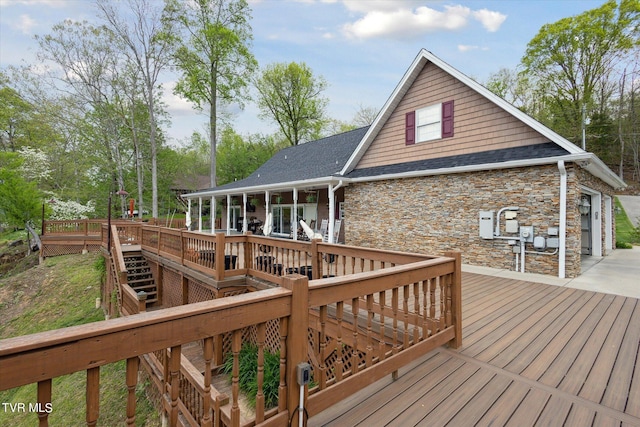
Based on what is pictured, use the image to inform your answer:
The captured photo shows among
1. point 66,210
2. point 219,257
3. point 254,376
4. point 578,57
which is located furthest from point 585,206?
point 66,210

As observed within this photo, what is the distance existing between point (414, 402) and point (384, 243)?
7398mm

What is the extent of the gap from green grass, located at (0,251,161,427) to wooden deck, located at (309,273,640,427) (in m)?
4.22

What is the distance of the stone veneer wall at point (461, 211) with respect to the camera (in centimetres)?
632

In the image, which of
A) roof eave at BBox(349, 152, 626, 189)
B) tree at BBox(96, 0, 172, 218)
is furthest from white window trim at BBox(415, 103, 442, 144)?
tree at BBox(96, 0, 172, 218)

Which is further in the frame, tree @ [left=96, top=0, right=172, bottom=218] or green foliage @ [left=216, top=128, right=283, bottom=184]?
green foliage @ [left=216, top=128, right=283, bottom=184]

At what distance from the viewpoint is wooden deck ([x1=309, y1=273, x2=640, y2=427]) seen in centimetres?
203

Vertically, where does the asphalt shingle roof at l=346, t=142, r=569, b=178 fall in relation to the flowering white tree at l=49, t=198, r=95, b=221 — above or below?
above

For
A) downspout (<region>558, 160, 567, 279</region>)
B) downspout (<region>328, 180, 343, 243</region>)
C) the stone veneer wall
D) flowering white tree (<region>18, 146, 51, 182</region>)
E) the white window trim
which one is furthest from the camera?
flowering white tree (<region>18, 146, 51, 182</region>)

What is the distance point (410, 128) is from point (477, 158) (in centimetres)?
257

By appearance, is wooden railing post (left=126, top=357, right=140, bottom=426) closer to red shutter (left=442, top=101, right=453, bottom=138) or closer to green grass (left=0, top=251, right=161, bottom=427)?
green grass (left=0, top=251, right=161, bottom=427)

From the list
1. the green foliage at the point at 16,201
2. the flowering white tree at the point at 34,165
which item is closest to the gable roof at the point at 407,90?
the green foliage at the point at 16,201

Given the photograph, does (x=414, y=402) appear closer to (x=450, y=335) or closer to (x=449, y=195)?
(x=450, y=335)

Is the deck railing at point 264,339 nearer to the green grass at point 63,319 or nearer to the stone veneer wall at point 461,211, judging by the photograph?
the green grass at point 63,319

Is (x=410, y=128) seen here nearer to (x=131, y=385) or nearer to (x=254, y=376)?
(x=254, y=376)
